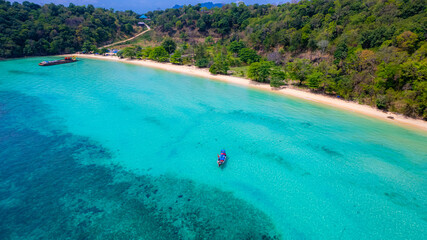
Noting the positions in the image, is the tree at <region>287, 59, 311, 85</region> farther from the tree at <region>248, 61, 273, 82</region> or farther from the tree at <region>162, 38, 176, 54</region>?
the tree at <region>162, 38, 176, 54</region>

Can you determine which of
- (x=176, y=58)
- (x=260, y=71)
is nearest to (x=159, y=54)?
(x=176, y=58)

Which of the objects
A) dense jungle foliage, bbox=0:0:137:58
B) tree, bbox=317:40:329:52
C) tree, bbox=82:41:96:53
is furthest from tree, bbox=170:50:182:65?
dense jungle foliage, bbox=0:0:137:58

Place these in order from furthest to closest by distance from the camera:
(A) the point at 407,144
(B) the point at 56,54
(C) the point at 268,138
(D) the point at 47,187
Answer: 1. (B) the point at 56,54
2. (C) the point at 268,138
3. (A) the point at 407,144
4. (D) the point at 47,187

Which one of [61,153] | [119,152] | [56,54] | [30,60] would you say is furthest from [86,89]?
[56,54]

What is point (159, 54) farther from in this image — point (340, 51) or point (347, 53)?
point (347, 53)

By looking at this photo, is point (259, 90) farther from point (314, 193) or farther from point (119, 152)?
point (119, 152)
